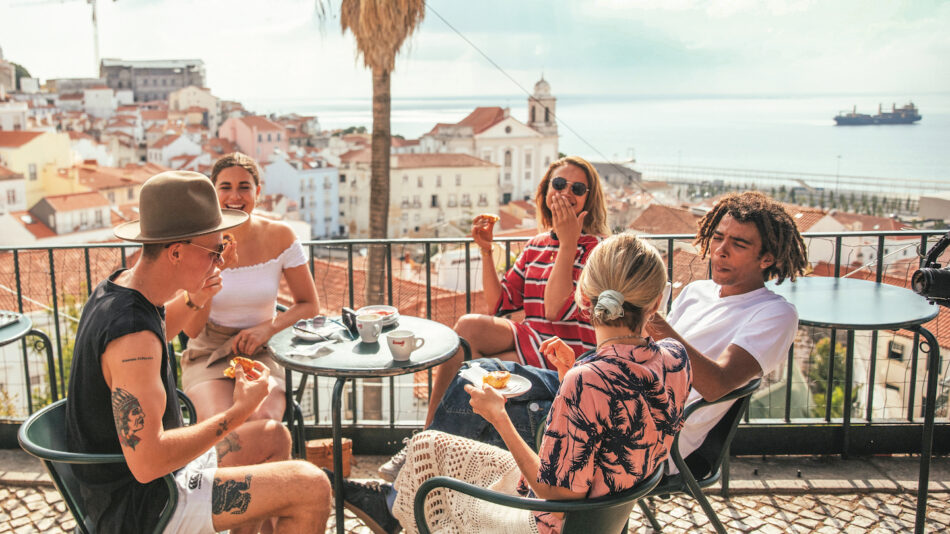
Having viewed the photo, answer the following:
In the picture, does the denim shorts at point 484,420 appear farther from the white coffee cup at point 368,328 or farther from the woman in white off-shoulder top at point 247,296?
the woman in white off-shoulder top at point 247,296

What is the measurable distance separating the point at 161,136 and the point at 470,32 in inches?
3938

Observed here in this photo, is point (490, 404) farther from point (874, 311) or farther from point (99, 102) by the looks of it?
point (99, 102)

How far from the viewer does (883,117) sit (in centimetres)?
11412

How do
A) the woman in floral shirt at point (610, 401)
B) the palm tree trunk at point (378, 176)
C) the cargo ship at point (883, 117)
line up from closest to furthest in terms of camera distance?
the woman in floral shirt at point (610, 401) → the palm tree trunk at point (378, 176) → the cargo ship at point (883, 117)

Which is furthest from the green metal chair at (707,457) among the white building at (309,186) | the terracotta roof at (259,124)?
the terracotta roof at (259,124)

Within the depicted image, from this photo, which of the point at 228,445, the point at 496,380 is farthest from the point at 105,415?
the point at 496,380

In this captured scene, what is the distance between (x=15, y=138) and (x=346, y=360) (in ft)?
230

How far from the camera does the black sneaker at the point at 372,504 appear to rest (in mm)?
2129

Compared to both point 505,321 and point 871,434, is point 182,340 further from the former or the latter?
point 871,434

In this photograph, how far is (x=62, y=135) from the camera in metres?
62.2

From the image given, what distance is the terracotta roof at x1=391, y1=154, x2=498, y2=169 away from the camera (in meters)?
73.1

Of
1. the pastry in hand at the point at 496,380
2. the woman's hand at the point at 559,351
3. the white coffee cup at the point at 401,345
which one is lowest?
the pastry in hand at the point at 496,380

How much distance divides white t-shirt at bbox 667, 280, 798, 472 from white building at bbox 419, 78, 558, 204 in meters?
83.9

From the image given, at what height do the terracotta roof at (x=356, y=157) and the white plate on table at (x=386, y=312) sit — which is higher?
the terracotta roof at (x=356, y=157)
